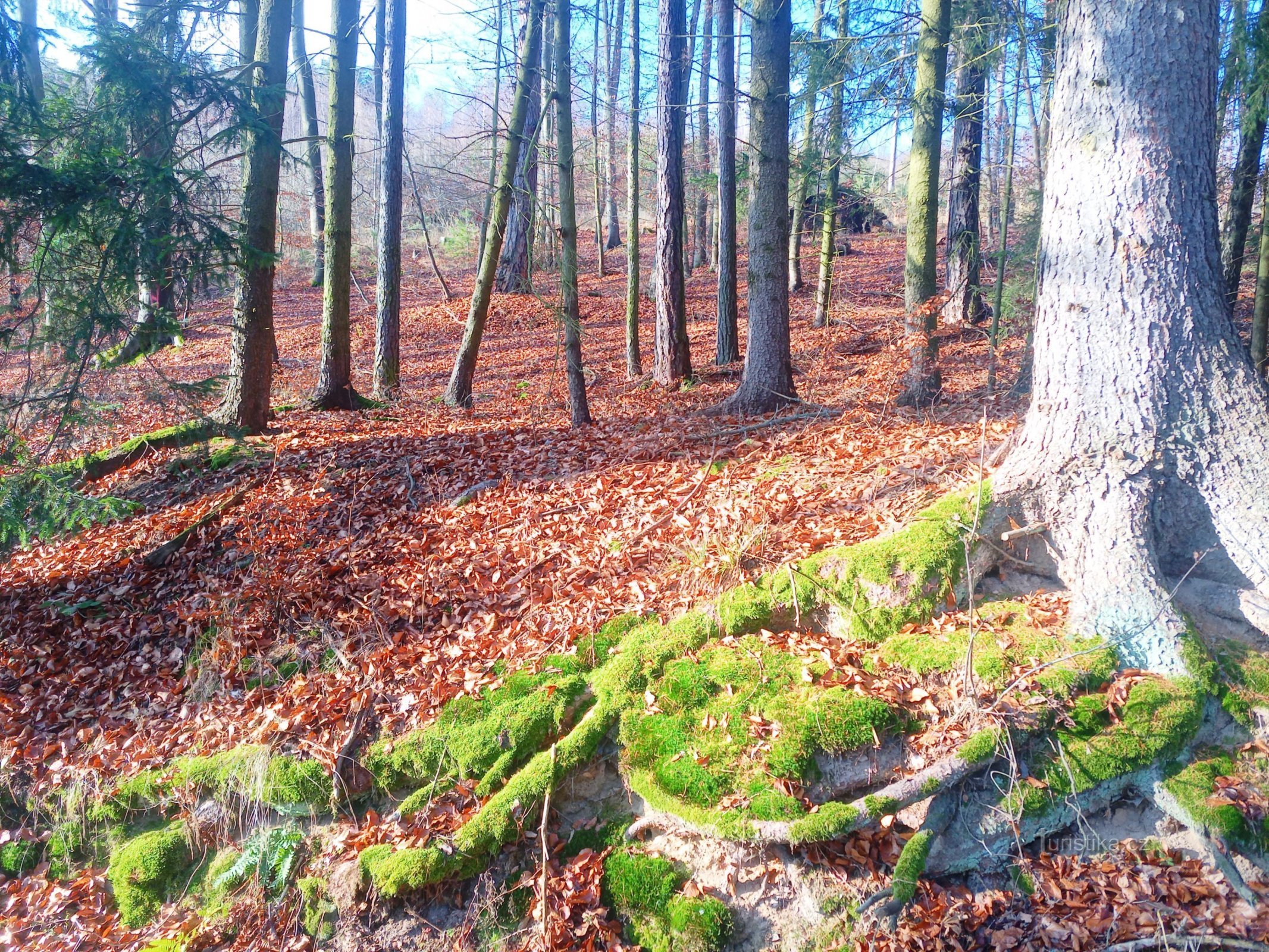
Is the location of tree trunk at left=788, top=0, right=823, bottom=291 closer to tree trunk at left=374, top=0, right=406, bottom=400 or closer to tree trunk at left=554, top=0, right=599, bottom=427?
tree trunk at left=554, top=0, right=599, bottom=427

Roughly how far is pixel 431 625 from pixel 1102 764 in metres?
4.17

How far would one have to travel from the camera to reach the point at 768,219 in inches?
310

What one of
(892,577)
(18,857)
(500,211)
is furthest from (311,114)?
(892,577)

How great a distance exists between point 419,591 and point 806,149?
10.4m

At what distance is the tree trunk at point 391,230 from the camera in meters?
11.8

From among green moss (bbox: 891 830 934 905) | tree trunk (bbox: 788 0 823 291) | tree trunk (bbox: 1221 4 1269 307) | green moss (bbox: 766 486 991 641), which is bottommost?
green moss (bbox: 891 830 934 905)

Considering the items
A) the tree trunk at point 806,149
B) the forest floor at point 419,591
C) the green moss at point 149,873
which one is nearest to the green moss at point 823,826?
the forest floor at point 419,591

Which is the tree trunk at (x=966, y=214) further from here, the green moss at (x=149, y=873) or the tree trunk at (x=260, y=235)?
the green moss at (x=149, y=873)

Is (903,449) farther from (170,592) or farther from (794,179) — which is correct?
(794,179)

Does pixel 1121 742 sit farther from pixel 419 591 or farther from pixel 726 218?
pixel 726 218

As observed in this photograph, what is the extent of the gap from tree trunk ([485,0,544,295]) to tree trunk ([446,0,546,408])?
6 centimetres

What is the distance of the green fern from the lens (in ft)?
13.9

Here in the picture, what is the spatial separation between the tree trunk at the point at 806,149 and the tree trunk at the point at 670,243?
190 cm

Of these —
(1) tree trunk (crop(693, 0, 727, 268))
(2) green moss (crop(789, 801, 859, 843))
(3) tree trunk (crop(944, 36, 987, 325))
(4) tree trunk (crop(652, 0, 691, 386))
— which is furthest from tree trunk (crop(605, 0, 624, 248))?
(2) green moss (crop(789, 801, 859, 843))
